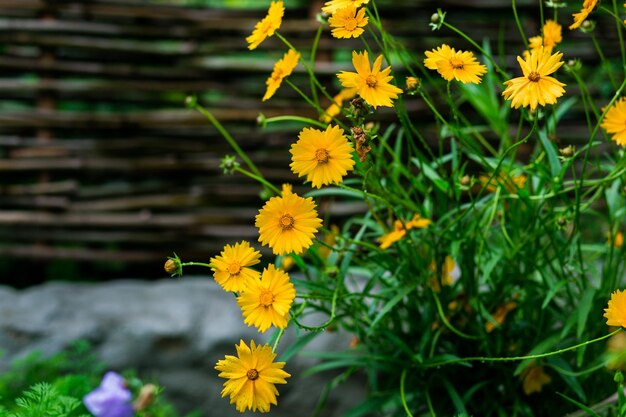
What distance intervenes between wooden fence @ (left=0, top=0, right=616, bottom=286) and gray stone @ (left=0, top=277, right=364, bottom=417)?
0.38 metres

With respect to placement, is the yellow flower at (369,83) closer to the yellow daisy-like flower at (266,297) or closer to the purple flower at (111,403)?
the yellow daisy-like flower at (266,297)

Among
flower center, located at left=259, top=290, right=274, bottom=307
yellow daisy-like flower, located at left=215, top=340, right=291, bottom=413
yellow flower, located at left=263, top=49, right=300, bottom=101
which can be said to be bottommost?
yellow daisy-like flower, located at left=215, top=340, right=291, bottom=413

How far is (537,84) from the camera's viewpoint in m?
0.77

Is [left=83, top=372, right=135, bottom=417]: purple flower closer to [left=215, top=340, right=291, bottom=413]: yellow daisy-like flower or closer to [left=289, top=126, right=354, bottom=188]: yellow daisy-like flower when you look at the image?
[left=215, top=340, right=291, bottom=413]: yellow daisy-like flower

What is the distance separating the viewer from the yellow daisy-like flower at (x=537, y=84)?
0.75m

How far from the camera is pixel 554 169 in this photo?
1068mm

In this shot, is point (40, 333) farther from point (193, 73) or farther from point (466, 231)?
point (466, 231)

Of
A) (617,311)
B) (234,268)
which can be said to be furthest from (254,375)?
(617,311)

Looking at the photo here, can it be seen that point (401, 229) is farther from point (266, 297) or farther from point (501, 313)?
point (266, 297)

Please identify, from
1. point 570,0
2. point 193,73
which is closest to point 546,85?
point 193,73

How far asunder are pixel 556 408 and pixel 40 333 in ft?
3.74

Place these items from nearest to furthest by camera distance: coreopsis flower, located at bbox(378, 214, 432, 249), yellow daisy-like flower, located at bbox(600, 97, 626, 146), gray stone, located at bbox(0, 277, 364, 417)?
1. yellow daisy-like flower, located at bbox(600, 97, 626, 146)
2. coreopsis flower, located at bbox(378, 214, 432, 249)
3. gray stone, located at bbox(0, 277, 364, 417)

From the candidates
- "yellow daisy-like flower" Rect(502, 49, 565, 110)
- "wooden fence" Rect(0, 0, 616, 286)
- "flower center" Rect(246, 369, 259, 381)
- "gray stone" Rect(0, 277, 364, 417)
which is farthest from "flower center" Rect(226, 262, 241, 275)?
"wooden fence" Rect(0, 0, 616, 286)

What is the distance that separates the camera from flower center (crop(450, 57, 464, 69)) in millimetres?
825
